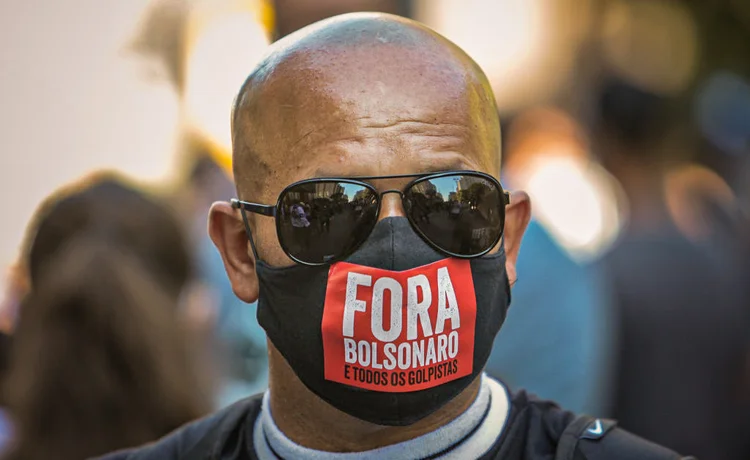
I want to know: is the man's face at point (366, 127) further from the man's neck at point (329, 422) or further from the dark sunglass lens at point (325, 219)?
the man's neck at point (329, 422)

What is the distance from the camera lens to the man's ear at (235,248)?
234cm

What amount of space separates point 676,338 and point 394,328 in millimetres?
2366

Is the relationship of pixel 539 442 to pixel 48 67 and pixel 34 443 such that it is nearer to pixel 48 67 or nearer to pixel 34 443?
pixel 34 443

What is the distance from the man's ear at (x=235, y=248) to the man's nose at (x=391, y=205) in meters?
0.45

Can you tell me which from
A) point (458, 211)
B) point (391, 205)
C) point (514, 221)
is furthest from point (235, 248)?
point (514, 221)

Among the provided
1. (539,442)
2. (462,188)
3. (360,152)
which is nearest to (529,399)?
(539,442)

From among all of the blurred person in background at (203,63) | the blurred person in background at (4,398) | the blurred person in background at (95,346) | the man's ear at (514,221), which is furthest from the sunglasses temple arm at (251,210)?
the blurred person in background at (203,63)

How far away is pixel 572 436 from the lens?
2.10 m

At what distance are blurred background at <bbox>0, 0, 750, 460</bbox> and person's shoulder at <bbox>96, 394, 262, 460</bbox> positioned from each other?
743mm

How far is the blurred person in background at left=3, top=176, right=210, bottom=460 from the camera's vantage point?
3090 millimetres

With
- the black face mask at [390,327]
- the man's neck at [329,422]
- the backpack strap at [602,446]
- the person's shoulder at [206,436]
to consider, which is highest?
the black face mask at [390,327]

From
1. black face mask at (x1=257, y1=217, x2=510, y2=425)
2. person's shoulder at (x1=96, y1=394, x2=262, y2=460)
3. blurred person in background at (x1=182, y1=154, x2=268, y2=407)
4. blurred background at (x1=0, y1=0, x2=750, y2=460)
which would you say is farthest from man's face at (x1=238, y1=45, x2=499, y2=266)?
blurred person in background at (x1=182, y1=154, x2=268, y2=407)

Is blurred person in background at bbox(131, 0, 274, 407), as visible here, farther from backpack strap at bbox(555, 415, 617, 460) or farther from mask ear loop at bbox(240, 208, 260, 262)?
backpack strap at bbox(555, 415, 617, 460)

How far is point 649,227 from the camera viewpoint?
4129 mm
